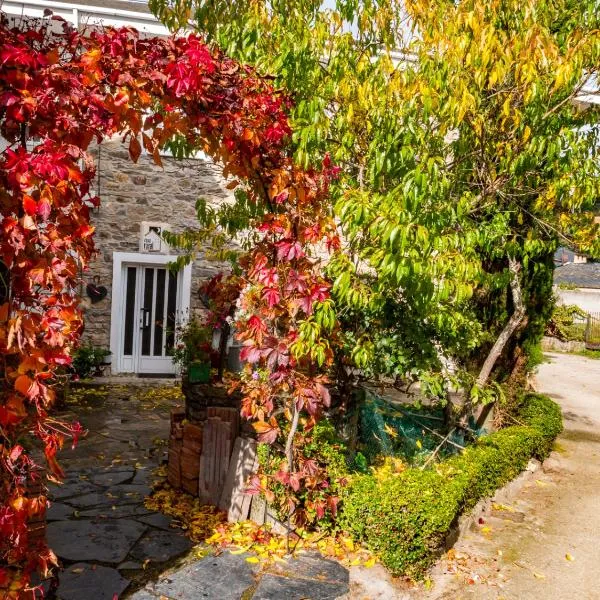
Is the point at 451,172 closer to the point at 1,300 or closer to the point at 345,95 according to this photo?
the point at 345,95

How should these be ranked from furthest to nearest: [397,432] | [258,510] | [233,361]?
[233,361]
[397,432]
[258,510]

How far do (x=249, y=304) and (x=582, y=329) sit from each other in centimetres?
2346

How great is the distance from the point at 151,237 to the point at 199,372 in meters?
4.88

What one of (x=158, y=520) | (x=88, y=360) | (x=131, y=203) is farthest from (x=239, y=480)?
(x=131, y=203)

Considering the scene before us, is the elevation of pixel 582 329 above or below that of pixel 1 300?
below

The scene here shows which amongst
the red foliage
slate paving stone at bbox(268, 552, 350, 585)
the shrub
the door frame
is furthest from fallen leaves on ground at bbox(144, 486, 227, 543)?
the door frame

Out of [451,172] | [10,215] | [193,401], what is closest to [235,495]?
[193,401]

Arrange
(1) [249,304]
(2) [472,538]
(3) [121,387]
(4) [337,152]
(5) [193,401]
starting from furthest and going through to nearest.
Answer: (3) [121,387] → (5) [193,401] → (2) [472,538] → (4) [337,152] → (1) [249,304]

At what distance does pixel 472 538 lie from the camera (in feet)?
17.7

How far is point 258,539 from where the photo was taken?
15.4 ft

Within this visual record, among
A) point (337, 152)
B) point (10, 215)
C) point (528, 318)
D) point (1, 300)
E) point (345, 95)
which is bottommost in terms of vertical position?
point (528, 318)

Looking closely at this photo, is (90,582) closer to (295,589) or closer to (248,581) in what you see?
(248,581)

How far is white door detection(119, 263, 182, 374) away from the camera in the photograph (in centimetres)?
1147

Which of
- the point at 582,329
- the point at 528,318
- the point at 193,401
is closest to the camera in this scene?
the point at 193,401
